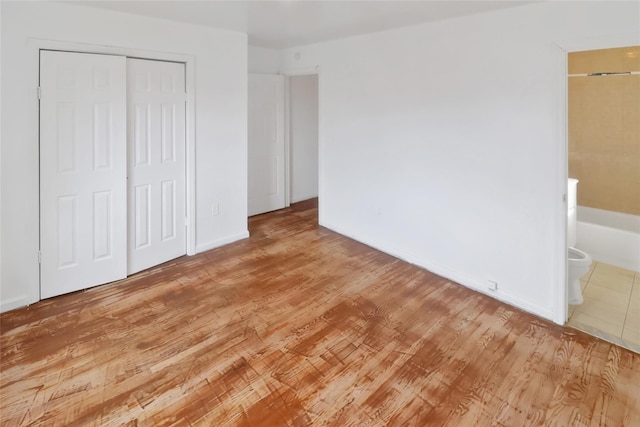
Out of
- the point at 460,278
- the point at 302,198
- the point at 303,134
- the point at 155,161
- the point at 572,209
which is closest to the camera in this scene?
the point at 460,278

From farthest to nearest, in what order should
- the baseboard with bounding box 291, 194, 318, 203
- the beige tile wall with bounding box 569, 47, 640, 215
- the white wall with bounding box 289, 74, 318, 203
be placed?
the baseboard with bounding box 291, 194, 318, 203 < the white wall with bounding box 289, 74, 318, 203 < the beige tile wall with bounding box 569, 47, 640, 215

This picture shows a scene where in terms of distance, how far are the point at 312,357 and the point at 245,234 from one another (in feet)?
8.20

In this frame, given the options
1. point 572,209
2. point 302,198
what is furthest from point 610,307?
point 302,198

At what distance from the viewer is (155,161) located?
11.9ft

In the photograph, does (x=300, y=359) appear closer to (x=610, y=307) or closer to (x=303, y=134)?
(x=610, y=307)

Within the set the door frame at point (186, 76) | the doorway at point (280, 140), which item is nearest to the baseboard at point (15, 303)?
the door frame at point (186, 76)

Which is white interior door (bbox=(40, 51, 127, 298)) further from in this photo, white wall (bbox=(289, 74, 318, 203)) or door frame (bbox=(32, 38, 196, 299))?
white wall (bbox=(289, 74, 318, 203))

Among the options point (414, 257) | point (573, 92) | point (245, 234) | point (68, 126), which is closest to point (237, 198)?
point (245, 234)

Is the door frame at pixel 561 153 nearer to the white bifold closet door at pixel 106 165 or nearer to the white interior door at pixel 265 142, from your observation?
the white bifold closet door at pixel 106 165

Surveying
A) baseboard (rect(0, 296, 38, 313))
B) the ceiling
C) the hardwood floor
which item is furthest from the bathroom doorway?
baseboard (rect(0, 296, 38, 313))

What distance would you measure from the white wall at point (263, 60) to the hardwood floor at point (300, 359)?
122 inches

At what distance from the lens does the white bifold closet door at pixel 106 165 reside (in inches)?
116

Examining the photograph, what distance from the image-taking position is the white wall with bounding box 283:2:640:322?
2703 mm

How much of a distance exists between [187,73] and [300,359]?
2.96 meters
